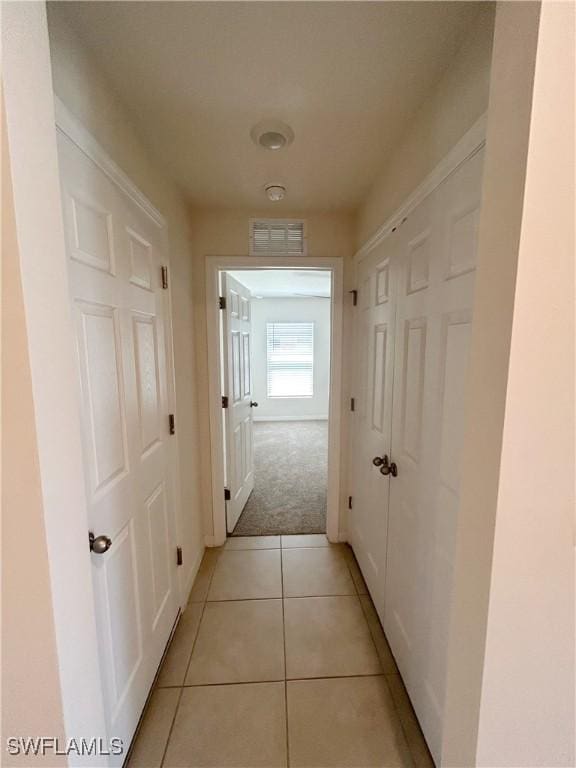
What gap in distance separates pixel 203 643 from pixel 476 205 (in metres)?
2.09

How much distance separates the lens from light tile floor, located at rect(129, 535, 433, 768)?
113 centimetres

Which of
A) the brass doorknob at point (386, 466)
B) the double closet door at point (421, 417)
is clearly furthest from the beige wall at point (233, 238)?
the brass doorknob at point (386, 466)

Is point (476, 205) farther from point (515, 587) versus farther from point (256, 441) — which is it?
point (256, 441)

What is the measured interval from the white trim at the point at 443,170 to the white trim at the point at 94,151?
1044 millimetres

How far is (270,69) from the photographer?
38.5 inches

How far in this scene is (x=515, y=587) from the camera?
2.08 ft

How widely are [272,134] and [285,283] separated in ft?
9.80

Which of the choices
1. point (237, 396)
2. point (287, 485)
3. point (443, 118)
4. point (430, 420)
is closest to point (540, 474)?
point (430, 420)

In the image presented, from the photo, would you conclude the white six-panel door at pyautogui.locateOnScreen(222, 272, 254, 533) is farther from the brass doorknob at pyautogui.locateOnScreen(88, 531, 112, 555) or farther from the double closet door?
the brass doorknob at pyautogui.locateOnScreen(88, 531, 112, 555)

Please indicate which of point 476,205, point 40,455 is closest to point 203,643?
point 40,455

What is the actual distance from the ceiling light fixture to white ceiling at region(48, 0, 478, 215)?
0.17 m

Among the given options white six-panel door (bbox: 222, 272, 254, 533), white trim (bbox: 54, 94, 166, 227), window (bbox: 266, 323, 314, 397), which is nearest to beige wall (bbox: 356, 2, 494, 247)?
white trim (bbox: 54, 94, 166, 227)

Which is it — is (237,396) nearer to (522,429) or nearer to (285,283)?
(522,429)

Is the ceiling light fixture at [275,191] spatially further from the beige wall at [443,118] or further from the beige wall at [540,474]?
the beige wall at [540,474]
